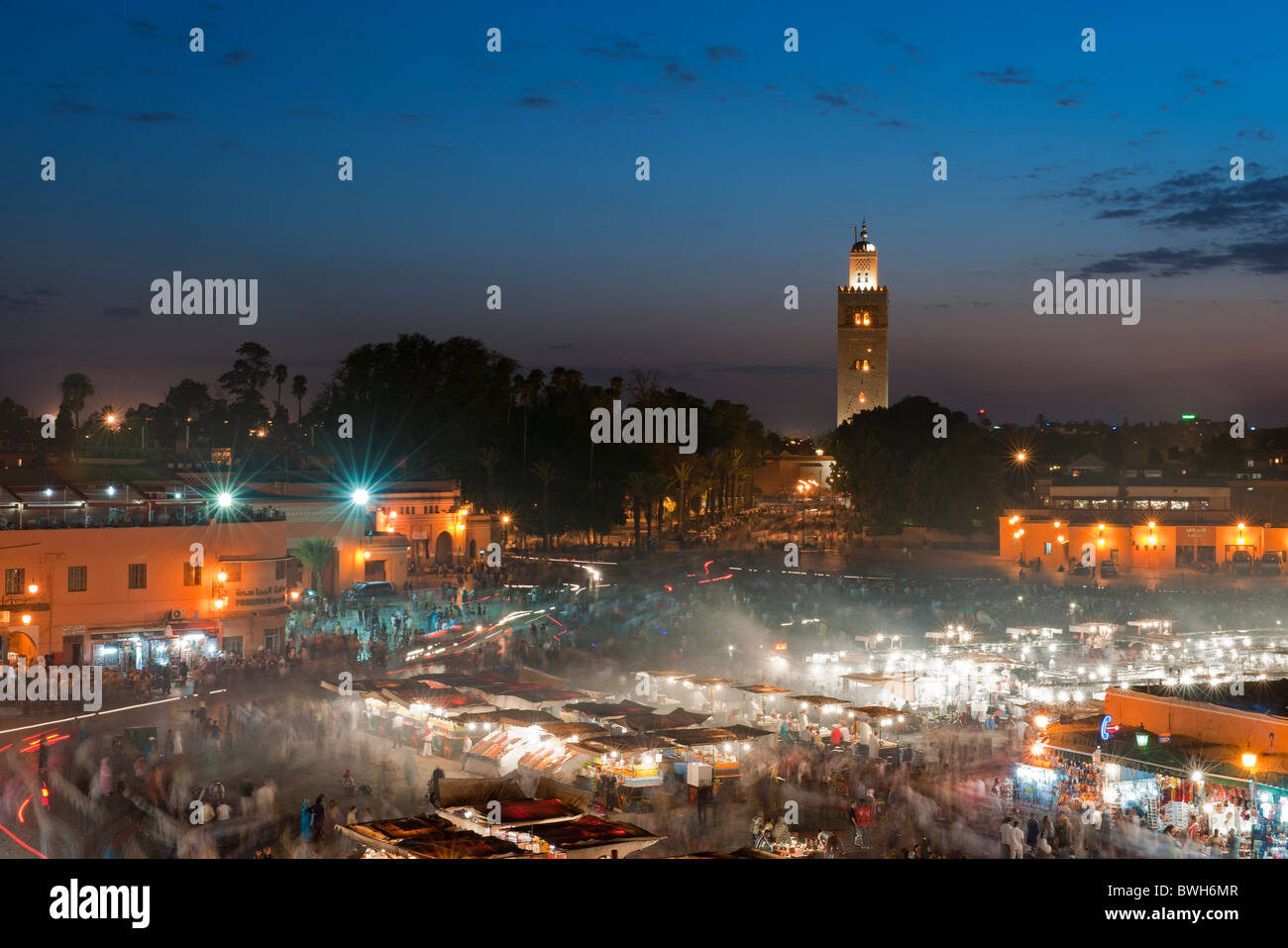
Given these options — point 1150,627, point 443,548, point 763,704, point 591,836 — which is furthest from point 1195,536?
point 591,836

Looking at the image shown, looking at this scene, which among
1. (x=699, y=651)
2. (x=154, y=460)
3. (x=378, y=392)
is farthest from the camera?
(x=378, y=392)

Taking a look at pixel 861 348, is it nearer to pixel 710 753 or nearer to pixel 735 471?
pixel 735 471

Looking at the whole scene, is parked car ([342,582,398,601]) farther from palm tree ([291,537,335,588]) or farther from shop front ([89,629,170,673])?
shop front ([89,629,170,673])

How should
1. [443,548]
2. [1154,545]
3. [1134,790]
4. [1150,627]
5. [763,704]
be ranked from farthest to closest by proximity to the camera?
[443,548]
[1154,545]
[1150,627]
[763,704]
[1134,790]

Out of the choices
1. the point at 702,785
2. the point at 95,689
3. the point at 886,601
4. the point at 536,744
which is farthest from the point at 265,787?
the point at 886,601
